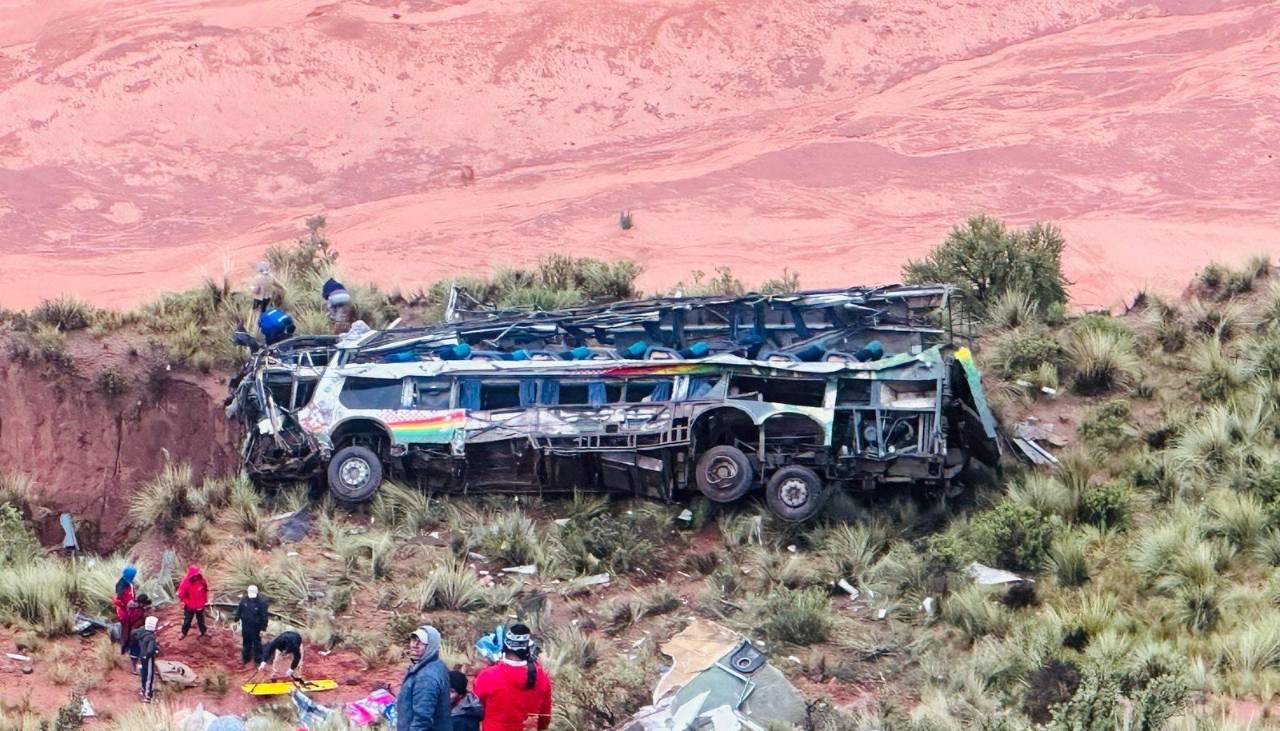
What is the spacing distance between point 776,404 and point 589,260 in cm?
855

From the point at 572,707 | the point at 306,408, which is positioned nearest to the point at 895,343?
the point at 306,408

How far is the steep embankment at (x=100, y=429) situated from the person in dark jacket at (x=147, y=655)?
720 cm

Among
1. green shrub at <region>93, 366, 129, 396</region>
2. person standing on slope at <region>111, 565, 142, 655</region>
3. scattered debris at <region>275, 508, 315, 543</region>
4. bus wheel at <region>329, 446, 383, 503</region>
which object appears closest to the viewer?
person standing on slope at <region>111, 565, 142, 655</region>

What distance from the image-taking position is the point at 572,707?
56.5ft

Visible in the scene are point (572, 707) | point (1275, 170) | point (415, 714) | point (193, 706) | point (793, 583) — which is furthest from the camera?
point (1275, 170)

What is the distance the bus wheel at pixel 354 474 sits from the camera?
77.0 ft

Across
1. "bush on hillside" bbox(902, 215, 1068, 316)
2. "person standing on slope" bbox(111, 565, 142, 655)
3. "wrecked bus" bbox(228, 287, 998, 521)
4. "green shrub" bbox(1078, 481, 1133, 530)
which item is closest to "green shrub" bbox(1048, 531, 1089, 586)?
"green shrub" bbox(1078, 481, 1133, 530)

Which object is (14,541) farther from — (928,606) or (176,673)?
(928,606)

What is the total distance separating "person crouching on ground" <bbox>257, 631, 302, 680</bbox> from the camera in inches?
740

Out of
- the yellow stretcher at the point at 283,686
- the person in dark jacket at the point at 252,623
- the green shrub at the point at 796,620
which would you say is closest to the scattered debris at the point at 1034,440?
the green shrub at the point at 796,620

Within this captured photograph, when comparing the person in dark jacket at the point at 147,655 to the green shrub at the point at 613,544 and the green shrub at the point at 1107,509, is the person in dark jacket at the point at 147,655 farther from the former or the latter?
the green shrub at the point at 1107,509

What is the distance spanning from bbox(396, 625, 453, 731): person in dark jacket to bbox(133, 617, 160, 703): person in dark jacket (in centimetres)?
462

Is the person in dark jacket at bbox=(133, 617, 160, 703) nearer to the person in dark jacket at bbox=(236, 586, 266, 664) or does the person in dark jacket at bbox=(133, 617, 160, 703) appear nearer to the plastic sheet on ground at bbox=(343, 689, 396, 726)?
the person in dark jacket at bbox=(236, 586, 266, 664)

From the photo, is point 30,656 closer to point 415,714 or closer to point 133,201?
point 415,714
